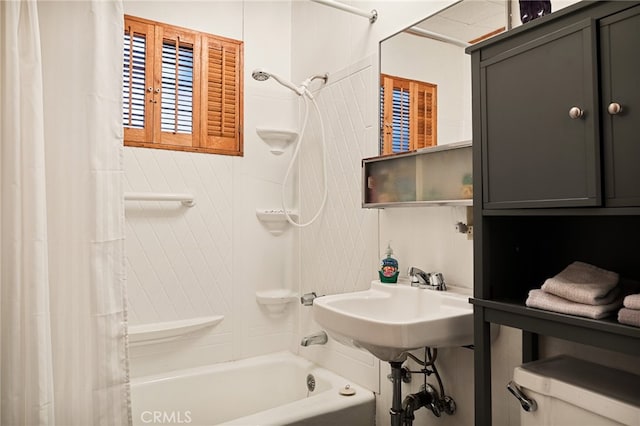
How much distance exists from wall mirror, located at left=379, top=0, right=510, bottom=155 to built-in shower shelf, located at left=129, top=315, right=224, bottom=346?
1364mm

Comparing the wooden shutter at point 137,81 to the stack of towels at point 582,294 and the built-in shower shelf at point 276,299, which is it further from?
the stack of towels at point 582,294

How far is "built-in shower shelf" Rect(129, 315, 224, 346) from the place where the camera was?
233cm

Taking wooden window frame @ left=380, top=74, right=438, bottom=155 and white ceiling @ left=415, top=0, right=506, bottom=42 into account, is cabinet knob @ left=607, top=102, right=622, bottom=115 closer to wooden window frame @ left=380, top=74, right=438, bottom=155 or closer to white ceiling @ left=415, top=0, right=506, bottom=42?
white ceiling @ left=415, top=0, right=506, bottom=42

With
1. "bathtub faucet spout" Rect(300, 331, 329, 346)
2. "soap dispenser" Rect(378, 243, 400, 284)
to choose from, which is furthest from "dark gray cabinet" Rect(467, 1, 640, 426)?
"bathtub faucet spout" Rect(300, 331, 329, 346)

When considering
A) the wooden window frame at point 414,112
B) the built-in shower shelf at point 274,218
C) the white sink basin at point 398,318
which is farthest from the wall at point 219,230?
the white sink basin at point 398,318

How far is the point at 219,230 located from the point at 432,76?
1.46m

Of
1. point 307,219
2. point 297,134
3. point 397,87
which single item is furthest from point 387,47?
point 307,219

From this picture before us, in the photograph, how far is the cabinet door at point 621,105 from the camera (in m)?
0.95

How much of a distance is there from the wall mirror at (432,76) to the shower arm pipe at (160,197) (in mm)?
1096

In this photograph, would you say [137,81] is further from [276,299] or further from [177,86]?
[276,299]

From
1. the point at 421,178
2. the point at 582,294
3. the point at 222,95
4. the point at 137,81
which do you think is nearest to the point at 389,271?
the point at 421,178

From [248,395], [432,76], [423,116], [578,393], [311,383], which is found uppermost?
[432,76]

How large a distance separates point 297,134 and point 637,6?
201 centimetres

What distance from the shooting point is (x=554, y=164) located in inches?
43.3
